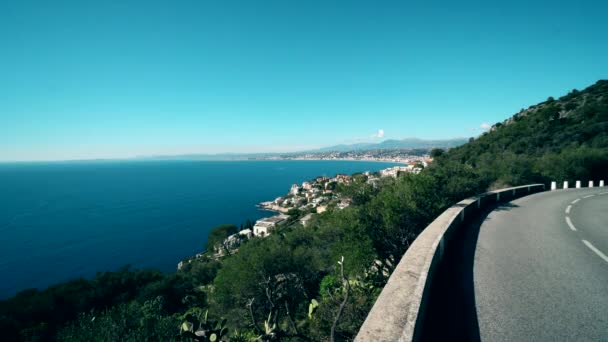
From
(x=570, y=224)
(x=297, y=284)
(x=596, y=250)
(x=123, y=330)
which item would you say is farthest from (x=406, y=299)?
(x=297, y=284)

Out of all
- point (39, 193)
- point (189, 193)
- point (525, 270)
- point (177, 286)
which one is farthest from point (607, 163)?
point (39, 193)

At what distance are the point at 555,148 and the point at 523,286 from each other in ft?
131

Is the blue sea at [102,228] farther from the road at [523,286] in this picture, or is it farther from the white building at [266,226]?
the road at [523,286]

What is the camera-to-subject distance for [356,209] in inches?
417

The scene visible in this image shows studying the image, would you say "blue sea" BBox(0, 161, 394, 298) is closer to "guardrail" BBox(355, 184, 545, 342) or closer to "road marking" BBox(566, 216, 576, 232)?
"guardrail" BBox(355, 184, 545, 342)

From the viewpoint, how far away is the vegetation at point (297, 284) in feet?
20.6

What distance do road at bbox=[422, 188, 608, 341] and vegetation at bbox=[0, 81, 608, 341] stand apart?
1667 millimetres

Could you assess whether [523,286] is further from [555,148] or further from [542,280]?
[555,148]

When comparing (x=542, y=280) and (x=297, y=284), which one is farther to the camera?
(x=297, y=284)

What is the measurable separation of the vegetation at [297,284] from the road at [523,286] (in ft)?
5.47

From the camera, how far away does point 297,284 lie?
49.8 ft

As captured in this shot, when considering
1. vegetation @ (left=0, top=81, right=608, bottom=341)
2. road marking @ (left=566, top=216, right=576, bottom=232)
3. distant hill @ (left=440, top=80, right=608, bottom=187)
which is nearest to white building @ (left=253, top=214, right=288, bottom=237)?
vegetation @ (left=0, top=81, right=608, bottom=341)

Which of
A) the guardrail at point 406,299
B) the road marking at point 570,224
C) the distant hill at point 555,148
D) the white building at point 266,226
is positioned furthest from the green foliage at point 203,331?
the white building at point 266,226

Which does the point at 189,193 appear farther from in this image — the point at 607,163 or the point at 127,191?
the point at 607,163
